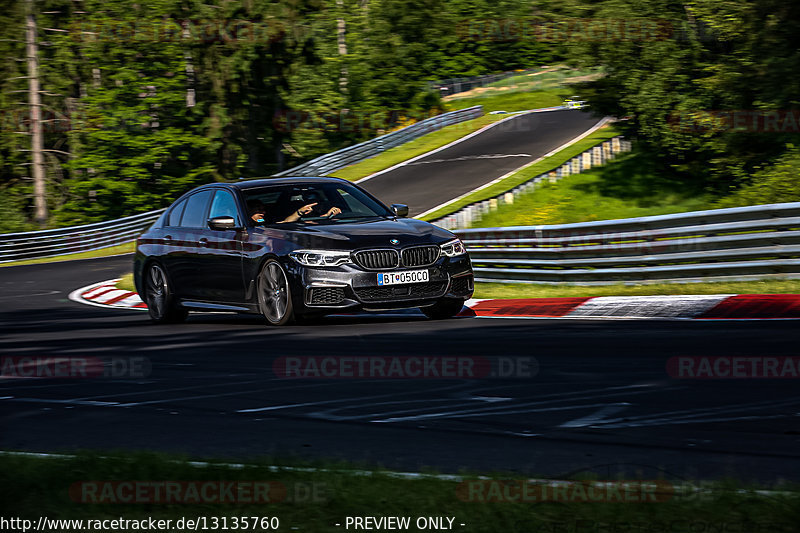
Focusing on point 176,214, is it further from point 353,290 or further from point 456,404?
point 456,404

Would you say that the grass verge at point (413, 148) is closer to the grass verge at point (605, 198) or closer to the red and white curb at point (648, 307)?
the grass verge at point (605, 198)

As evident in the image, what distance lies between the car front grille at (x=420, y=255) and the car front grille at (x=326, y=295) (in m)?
0.70

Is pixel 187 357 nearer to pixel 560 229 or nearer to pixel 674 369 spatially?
pixel 674 369

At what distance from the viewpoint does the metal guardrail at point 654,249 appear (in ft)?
41.4

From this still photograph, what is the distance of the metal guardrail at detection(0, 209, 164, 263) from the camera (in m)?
37.3

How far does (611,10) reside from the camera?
3406cm

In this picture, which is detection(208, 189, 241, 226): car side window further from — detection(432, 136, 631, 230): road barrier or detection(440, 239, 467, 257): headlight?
detection(432, 136, 631, 230): road barrier

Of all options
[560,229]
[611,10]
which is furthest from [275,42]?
[560,229]

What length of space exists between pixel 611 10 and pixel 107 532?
106ft

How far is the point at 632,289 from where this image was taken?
1375 centimetres

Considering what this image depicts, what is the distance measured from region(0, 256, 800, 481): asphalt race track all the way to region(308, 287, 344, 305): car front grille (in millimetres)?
295

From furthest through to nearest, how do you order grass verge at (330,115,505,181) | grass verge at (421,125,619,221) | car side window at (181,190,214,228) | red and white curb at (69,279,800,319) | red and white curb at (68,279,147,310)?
1. grass verge at (330,115,505,181)
2. grass verge at (421,125,619,221)
3. red and white curb at (68,279,147,310)
4. car side window at (181,190,214,228)
5. red and white curb at (69,279,800,319)

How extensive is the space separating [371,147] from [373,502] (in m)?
43.5

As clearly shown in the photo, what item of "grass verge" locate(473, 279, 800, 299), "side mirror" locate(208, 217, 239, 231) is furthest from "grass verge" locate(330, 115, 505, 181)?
"side mirror" locate(208, 217, 239, 231)
